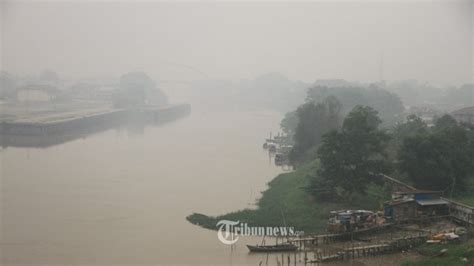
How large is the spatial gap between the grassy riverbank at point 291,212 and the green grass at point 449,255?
1.12 metres

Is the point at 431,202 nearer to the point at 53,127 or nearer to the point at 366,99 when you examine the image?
the point at 366,99

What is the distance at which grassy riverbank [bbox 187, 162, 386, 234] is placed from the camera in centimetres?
598

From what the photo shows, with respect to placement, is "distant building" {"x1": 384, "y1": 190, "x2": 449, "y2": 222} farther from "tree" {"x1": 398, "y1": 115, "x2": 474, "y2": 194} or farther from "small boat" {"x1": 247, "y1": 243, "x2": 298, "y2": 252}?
"small boat" {"x1": 247, "y1": 243, "x2": 298, "y2": 252}

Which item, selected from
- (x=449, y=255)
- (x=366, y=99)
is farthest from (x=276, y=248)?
(x=366, y=99)

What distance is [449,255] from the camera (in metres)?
4.73

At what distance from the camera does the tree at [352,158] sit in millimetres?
6410

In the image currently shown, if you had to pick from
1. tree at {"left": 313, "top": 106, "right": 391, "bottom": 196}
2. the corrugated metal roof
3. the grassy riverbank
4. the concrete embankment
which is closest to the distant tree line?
tree at {"left": 313, "top": 106, "right": 391, "bottom": 196}

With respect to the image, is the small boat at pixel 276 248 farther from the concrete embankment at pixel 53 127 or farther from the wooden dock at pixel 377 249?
the concrete embankment at pixel 53 127

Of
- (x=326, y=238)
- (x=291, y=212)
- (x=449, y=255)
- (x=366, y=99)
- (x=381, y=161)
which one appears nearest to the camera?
(x=449, y=255)

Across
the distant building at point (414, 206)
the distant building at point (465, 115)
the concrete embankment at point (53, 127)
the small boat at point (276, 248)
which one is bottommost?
the small boat at point (276, 248)

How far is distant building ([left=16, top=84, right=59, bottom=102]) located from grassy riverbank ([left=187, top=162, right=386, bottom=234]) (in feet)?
49.1

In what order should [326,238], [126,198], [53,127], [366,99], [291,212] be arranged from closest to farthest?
[326,238], [291,212], [126,198], [53,127], [366,99]

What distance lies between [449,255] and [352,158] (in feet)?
6.31

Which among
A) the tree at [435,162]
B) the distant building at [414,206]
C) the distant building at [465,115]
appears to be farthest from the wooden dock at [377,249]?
the distant building at [465,115]
